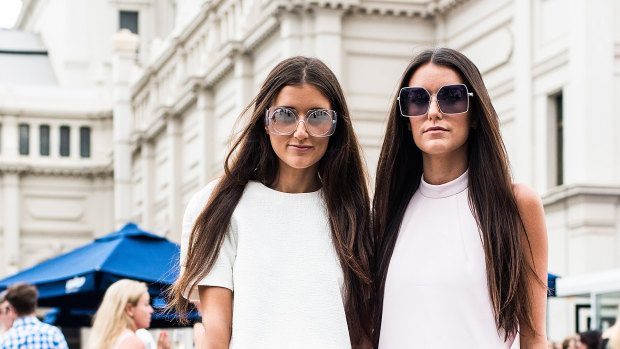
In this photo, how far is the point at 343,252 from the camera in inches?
137

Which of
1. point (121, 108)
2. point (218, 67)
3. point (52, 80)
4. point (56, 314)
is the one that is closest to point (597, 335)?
point (56, 314)

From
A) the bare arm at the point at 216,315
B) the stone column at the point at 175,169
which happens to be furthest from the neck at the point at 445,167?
the stone column at the point at 175,169

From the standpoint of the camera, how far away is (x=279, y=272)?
137 inches

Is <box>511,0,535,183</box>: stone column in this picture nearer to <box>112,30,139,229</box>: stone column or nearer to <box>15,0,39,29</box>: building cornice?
<box>112,30,139,229</box>: stone column

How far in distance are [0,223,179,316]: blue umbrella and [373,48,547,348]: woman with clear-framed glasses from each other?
674cm

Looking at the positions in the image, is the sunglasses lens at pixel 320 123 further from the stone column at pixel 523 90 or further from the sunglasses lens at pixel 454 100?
the stone column at pixel 523 90

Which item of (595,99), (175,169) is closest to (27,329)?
(595,99)

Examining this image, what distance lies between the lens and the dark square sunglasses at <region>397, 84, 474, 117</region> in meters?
3.46

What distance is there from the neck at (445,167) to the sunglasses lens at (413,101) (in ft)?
0.52

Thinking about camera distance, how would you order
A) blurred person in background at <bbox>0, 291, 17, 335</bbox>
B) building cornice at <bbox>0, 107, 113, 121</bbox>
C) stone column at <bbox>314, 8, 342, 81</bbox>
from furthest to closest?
building cornice at <bbox>0, 107, 113, 121</bbox> → stone column at <bbox>314, 8, 342, 81</bbox> → blurred person in background at <bbox>0, 291, 17, 335</bbox>

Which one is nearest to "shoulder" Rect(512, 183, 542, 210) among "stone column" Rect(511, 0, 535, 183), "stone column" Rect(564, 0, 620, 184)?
"stone column" Rect(564, 0, 620, 184)

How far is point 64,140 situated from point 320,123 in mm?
52786

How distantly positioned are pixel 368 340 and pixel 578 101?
1733cm

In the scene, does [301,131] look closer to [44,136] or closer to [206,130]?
[206,130]
